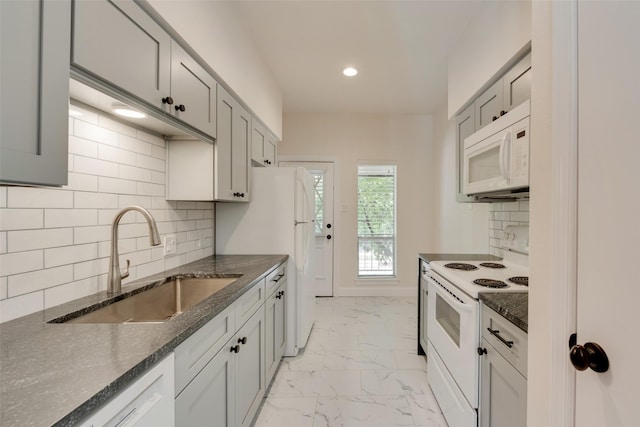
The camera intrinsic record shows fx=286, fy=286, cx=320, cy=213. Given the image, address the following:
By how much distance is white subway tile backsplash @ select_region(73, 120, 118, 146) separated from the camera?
3.95 ft

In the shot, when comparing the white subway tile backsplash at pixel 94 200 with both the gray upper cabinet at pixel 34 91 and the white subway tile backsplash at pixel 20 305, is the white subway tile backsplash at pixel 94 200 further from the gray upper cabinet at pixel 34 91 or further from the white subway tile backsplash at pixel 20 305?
the gray upper cabinet at pixel 34 91

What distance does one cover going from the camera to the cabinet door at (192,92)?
1305 millimetres

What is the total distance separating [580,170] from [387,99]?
3178 millimetres

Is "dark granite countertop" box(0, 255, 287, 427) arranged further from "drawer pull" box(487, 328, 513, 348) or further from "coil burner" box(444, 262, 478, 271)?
"coil burner" box(444, 262, 478, 271)

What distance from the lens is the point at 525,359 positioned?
1012 mm

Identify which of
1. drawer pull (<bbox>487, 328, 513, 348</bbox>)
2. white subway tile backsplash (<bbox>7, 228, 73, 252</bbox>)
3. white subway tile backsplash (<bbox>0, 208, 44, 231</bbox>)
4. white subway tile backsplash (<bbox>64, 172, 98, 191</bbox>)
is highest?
white subway tile backsplash (<bbox>64, 172, 98, 191</bbox>)

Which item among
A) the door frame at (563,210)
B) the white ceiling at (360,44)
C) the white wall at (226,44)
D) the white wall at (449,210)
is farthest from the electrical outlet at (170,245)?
the white wall at (449,210)

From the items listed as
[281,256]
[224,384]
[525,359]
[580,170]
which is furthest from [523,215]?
[224,384]

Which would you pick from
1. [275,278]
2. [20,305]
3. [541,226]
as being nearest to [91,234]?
[20,305]

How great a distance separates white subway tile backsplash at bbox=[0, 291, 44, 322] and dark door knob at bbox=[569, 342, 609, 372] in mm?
1678

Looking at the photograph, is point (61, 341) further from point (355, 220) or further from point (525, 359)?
point (355, 220)

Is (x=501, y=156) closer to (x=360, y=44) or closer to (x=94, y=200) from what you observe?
(x=360, y=44)

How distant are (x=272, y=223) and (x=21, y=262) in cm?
154

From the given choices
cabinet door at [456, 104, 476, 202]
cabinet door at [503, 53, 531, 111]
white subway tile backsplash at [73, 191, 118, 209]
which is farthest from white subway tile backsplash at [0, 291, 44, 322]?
cabinet door at [456, 104, 476, 202]
